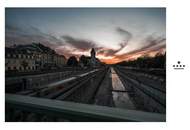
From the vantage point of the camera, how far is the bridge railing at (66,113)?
1561 mm

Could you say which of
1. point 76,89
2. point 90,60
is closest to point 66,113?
point 76,89

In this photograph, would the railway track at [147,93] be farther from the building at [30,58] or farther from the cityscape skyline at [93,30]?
the building at [30,58]

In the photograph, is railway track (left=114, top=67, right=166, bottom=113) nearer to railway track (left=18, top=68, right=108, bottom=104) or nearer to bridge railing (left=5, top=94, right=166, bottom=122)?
bridge railing (left=5, top=94, right=166, bottom=122)

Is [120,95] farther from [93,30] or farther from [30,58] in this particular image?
[30,58]

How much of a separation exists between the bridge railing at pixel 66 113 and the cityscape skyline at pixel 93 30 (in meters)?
0.64

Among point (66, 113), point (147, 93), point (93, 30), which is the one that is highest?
point (93, 30)

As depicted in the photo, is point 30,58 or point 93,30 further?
point 30,58

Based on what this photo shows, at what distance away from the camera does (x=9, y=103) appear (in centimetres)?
187

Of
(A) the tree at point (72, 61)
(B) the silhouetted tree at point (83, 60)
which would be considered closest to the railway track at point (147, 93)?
(B) the silhouetted tree at point (83, 60)

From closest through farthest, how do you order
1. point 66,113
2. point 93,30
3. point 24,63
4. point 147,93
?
1. point 66,113
2. point 147,93
3. point 93,30
4. point 24,63

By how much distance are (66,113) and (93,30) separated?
3.17ft

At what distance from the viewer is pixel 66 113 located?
1.60 metres
